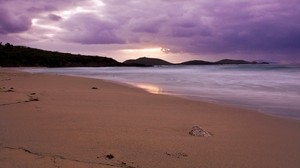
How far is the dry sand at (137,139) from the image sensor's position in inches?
116

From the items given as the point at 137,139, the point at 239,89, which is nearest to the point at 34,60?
the point at 239,89

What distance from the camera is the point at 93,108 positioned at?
5.79 m

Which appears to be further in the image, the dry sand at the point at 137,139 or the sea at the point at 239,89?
the sea at the point at 239,89

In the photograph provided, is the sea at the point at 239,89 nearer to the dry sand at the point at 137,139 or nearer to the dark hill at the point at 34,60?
the dry sand at the point at 137,139

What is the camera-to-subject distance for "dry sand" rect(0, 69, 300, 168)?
2.95m

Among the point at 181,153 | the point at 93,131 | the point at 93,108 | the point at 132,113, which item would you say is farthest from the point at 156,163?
the point at 93,108

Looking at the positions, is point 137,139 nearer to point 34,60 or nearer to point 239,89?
point 239,89

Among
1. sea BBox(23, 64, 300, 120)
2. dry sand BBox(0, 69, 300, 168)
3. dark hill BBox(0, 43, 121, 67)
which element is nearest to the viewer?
dry sand BBox(0, 69, 300, 168)

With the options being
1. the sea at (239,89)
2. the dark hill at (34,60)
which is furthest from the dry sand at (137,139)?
the dark hill at (34,60)

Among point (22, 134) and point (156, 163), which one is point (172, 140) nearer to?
point (156, 163)

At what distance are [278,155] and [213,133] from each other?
97 centimetres

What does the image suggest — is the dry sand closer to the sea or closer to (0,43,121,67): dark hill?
the sea

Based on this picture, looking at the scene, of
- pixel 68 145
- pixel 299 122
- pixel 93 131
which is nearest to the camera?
pixel 68 145

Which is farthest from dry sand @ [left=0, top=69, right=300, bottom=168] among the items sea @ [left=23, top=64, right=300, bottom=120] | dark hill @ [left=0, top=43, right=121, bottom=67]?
dark hill @ [left=0, top=43, right=121, bottom=67]
